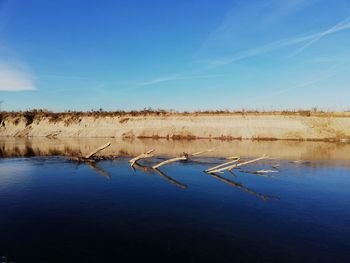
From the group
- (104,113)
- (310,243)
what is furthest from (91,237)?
(104,113)

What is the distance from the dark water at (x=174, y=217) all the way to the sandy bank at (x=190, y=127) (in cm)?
2998

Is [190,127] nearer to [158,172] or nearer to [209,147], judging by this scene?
[209,147]

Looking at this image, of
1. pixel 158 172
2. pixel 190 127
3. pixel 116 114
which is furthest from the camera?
pixel 116 114

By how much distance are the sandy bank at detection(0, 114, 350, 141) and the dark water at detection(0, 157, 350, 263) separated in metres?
30.0

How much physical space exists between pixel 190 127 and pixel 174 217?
41.5 meters

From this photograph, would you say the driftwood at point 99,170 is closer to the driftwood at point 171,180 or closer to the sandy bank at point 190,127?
the driftwood at point 171,180

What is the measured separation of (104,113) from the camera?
60.0 metres

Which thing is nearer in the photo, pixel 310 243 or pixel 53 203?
pixel 310 243

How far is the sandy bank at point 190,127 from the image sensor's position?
49.6 m

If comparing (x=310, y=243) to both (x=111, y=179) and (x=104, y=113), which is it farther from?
(x=104, y=113)

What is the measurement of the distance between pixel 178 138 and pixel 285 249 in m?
41.6

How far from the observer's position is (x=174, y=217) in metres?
12.1

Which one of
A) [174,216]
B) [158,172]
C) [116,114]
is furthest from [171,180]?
[116,114]

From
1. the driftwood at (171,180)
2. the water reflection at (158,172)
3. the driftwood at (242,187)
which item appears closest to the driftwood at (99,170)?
the water reflection at (158,172)
